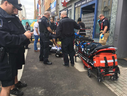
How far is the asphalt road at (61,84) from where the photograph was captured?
8.59 feet

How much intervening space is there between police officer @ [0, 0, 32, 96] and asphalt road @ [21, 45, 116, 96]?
→ 996mm

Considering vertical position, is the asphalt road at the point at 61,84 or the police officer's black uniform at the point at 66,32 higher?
the police officer's black uniform at the point at 66,32

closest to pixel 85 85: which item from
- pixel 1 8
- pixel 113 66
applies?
pixel 113 66

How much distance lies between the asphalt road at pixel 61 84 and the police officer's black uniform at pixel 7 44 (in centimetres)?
104

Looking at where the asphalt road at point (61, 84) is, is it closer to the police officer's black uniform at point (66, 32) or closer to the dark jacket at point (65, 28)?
the police officer's black uniform at point (66, 32)

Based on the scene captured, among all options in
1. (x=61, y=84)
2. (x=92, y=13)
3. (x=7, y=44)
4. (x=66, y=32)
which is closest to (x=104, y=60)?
(x=61, y=84)

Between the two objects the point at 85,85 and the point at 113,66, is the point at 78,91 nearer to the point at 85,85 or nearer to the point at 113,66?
the point at 85,85

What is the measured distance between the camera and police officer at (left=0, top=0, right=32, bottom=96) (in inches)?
65.5

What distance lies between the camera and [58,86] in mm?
2891

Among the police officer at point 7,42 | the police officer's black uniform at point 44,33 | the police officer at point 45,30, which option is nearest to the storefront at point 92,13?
the police officer at point 45,30

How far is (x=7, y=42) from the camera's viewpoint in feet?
5.44

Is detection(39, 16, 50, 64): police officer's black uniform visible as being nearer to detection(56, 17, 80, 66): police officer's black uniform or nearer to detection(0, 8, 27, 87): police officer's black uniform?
detection(56, 17, 80, 66): police officer's black uniform

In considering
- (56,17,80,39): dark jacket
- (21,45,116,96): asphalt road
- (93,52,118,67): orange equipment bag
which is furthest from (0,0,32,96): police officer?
(56,17,80,39): dark jacket

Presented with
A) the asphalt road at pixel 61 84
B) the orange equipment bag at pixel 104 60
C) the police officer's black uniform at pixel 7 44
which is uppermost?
the police officer's black uniform at pixel 7 44
